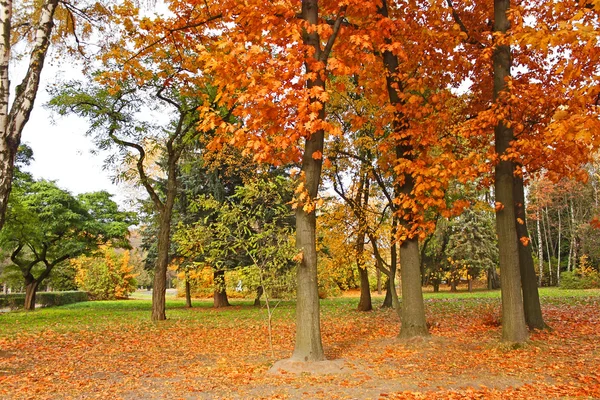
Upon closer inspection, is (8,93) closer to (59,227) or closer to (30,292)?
(59,227)

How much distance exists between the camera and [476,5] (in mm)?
9680

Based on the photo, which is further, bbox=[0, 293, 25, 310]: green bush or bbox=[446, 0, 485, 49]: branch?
bbox=[0, 293, 25, 310]: green bush

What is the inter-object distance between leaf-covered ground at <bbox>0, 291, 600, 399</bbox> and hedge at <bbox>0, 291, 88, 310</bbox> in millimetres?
14899

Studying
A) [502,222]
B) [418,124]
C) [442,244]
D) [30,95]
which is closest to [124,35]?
[30,95]

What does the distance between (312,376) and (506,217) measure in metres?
4.40

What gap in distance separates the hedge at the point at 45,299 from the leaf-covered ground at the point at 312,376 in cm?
1490

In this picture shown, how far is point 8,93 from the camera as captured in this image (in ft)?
22.6

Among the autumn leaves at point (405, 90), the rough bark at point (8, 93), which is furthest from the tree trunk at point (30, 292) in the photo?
the rough bark at point (8, 93)

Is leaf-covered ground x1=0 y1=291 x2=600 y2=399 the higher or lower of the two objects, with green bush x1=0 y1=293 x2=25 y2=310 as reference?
higher

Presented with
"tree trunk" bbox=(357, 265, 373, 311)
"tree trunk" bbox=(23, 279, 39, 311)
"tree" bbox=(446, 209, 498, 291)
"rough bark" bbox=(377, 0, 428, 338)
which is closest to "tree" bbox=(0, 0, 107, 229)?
"rough bark" bbox=(377, 0, 428, 338)

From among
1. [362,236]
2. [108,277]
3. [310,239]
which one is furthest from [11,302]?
[310,239]

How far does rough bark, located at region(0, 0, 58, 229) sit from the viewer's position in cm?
679

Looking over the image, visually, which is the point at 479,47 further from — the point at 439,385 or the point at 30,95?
the point at 30,95

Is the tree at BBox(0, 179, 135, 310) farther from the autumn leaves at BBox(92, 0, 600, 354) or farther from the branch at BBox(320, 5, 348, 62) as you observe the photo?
the branch at BBox(320, 5, 348, 62)
